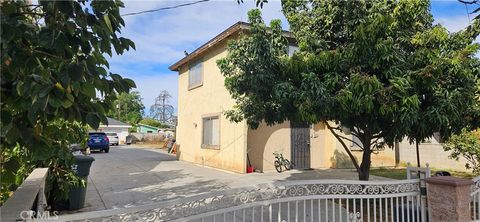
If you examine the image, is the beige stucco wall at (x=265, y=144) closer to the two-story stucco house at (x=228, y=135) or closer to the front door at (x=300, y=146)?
the two-story stucco house at (x=228, y=135)

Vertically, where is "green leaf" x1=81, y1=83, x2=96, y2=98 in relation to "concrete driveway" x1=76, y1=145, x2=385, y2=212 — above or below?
above

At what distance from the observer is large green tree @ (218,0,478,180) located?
19.1ft

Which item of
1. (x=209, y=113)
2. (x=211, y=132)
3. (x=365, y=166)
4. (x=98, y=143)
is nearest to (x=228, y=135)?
(x=211, y=132)

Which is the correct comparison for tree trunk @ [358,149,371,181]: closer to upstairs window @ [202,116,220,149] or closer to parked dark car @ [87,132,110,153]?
upstairs window @ [202,116,220,149]

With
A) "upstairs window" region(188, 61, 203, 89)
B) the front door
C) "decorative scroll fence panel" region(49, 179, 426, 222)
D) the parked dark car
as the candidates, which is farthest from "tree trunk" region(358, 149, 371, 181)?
the parked dark car

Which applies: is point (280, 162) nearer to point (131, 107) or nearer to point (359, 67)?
point (359, 67)

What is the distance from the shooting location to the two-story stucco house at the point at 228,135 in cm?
1434

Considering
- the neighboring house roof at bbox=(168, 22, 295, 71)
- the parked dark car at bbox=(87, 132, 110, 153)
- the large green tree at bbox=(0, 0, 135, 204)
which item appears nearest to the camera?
the large green tree at bbox=(0, 0, 135, 204)

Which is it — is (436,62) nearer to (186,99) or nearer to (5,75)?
(5,75)

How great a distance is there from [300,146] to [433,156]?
602 centimetres

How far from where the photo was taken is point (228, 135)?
1483cm

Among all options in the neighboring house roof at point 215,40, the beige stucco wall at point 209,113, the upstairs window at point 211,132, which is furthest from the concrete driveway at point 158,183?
the neighboring house roof at point 215,40

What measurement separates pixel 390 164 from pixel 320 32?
476 inches

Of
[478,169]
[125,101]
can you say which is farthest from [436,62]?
[125,101]
